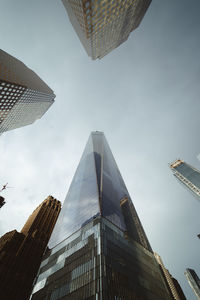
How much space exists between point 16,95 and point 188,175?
14251 cm

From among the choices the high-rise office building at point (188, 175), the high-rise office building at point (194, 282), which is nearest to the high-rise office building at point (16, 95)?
the high-rise office building at point (188, 175)

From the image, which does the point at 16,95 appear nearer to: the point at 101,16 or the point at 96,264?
the point at 101,16

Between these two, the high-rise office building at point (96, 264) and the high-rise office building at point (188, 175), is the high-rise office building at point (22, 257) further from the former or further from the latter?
the high-rise office building at point (188, 175)

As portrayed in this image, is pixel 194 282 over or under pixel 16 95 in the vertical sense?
under

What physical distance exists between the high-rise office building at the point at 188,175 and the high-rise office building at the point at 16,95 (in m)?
128

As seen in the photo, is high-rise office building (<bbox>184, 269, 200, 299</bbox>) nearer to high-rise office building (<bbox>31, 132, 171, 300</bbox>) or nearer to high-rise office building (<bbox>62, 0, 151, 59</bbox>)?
high-rise office building (<bbox>31, 132, 171, 300</bbox>)

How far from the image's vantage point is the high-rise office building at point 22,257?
66.6 meters

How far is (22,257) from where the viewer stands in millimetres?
77875

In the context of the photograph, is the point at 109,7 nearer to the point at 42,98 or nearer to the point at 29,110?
the point at 42,98

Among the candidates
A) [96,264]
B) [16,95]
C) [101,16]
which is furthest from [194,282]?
[101,16]

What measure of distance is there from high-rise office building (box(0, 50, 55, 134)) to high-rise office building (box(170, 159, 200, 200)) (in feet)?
422

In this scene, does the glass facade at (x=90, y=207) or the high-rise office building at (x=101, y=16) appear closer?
the glass facade at (x=90, y=207)

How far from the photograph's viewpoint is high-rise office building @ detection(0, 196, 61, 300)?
6656 centimetres

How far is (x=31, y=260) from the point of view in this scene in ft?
262
